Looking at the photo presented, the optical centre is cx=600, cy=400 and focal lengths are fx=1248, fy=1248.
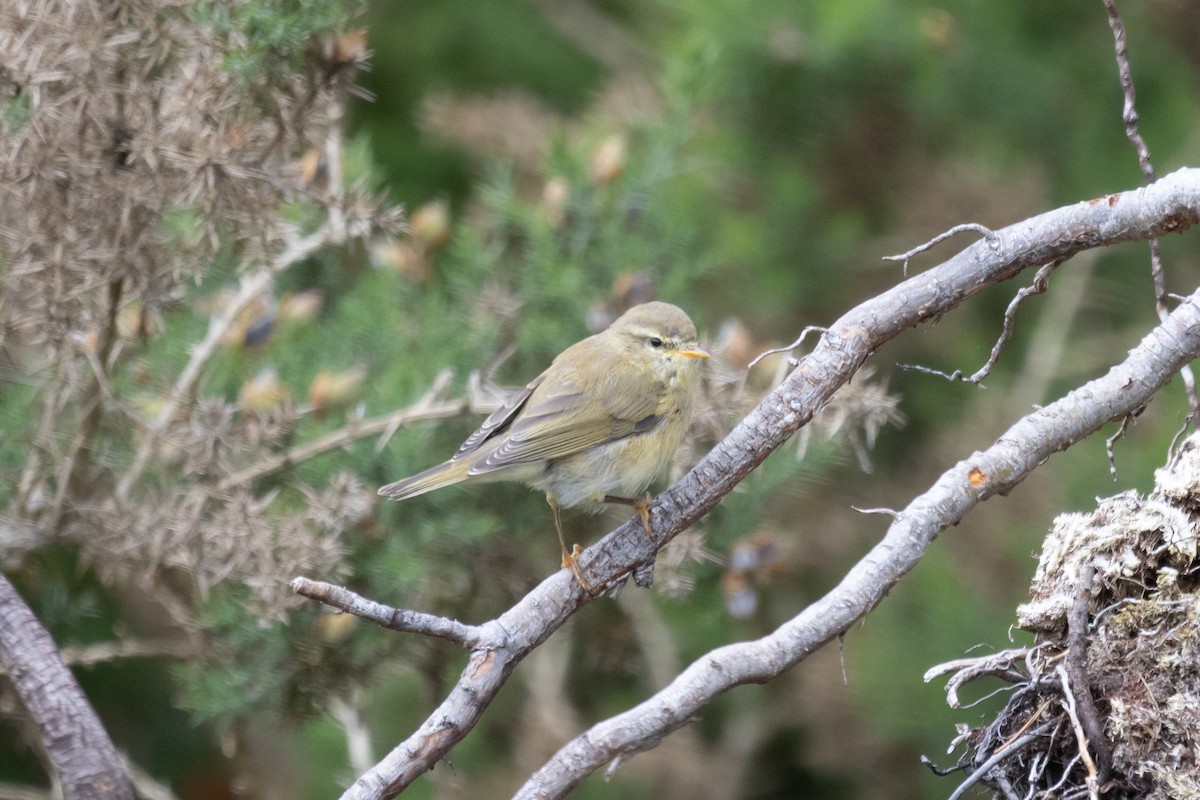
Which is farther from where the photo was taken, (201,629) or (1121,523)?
(201,629)

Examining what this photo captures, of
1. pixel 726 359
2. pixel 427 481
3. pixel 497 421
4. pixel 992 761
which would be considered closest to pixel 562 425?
pixel 497 421

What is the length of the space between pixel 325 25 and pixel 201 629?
196 centimetres

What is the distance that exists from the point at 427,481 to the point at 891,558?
1.55m

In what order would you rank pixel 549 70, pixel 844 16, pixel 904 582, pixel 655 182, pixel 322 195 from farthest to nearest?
pixel 549 70
pixel 844 16
pixel 904 582
pixel 655 182
pixel 322 195

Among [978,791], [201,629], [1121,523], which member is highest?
[1121,523]

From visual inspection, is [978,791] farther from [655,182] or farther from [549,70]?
[549,70]

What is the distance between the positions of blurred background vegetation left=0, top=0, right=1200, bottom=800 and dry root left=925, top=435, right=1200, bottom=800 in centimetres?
153

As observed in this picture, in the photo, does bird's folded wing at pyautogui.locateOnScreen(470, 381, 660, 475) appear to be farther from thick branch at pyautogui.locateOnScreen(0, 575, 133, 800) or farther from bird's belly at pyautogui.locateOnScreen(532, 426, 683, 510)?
thick branch at pyautogui.locateOnScreen(0, 575, 133, 800)

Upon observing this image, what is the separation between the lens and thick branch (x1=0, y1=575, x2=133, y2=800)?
2.31m

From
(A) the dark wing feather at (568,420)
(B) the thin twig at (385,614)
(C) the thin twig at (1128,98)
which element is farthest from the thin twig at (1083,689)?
(A) the dark wing feather at (568,420)

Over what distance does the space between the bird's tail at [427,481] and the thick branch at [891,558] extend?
133 cm

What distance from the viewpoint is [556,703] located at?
16.1ft

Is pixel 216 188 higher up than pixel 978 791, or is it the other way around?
pixel 216 188

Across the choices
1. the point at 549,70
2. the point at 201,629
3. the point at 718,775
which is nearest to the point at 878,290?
the point at 718,775
